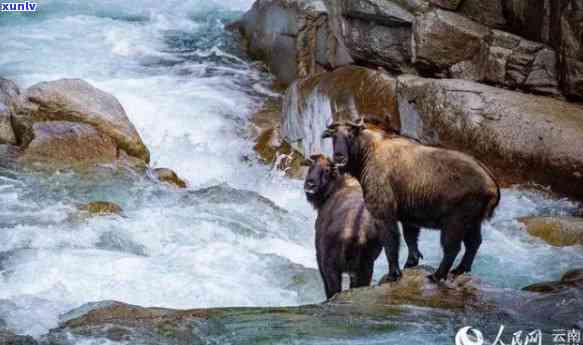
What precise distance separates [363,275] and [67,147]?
7.13 metres

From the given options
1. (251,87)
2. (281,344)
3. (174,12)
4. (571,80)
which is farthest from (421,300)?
(174,12)

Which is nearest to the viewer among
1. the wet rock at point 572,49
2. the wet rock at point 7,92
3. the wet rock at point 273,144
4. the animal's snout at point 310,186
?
the animal's snout at point 310,186

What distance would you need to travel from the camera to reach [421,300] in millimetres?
6715

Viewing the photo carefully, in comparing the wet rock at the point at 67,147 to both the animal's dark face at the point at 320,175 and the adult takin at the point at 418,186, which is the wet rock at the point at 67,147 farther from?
the adult takin at the point at 418,186

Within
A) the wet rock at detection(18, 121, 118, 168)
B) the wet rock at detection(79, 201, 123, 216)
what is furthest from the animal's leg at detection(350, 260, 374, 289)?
the wet rock at detection(18, 121, 118, 168)

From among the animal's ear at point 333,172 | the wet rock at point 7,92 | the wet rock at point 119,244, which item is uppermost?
the animal's ear at point 333,172

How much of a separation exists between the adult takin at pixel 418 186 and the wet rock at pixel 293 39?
7.76 m

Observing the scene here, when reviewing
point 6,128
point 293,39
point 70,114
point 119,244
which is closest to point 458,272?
point 119,244

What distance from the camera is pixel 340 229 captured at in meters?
7.37

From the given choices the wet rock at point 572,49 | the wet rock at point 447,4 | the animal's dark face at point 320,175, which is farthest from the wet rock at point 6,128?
the wet rock at point 572,49

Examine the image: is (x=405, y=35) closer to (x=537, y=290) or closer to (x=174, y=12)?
(x=537, y=290)

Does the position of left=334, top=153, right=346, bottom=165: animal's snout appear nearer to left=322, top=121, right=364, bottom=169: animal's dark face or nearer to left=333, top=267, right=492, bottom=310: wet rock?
left=322, top=121, right=364, bottom=169: animal's dark face

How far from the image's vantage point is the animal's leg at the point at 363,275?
24.5 ft

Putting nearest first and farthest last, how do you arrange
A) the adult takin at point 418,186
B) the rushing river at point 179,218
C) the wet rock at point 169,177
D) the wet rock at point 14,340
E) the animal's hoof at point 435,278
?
the wet rock at point 14,340
the adult takin at point 418,186
the animal's hoof at point 435,278
the rushing river at point 179,218
the wet rock at point 169,177
